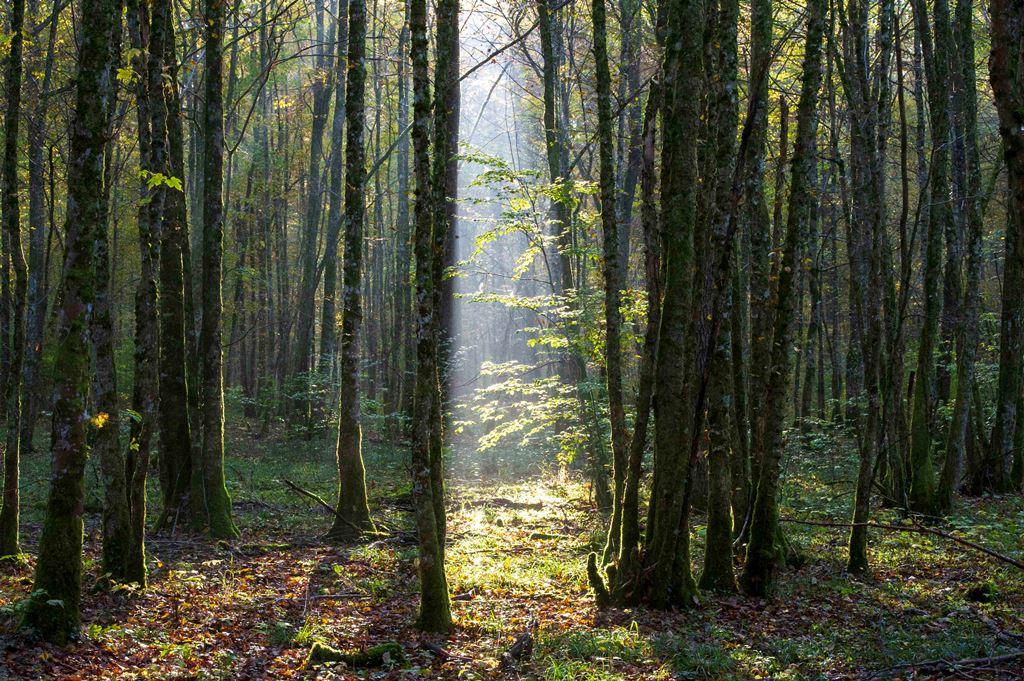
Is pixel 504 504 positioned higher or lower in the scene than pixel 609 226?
Result: lower

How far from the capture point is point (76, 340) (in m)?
6.42

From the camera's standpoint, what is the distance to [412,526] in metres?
12.8

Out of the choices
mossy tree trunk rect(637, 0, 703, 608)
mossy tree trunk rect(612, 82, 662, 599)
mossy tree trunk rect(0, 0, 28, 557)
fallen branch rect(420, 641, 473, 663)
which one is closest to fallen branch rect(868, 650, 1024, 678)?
mossy tree trunk rect(637, 0, 703, 608)

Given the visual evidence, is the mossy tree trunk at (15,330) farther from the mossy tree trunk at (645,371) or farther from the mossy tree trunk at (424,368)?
the mossy tree trunk at (645,371)

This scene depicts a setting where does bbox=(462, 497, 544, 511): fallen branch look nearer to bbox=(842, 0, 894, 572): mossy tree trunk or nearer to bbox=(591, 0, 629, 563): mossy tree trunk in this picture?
bbox=(591, 0, 629, 563): mossy tree trunk

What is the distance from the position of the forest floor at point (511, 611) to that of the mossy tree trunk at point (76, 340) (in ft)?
1.77

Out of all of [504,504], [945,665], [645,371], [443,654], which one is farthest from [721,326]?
[504,504]

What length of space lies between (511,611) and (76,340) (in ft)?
18.2

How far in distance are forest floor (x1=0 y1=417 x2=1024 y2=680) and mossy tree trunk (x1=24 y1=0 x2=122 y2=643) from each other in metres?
0.54

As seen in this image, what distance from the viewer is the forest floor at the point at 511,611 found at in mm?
6480

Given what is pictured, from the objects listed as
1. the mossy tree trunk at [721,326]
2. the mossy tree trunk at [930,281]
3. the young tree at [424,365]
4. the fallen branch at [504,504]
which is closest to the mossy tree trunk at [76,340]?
the young tree at [424,365]

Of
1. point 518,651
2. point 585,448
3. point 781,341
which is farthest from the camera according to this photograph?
point 585,448

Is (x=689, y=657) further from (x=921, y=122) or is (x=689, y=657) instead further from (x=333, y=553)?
(x=921, y=122)

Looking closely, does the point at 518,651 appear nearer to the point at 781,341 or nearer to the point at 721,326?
the point at 721,326
